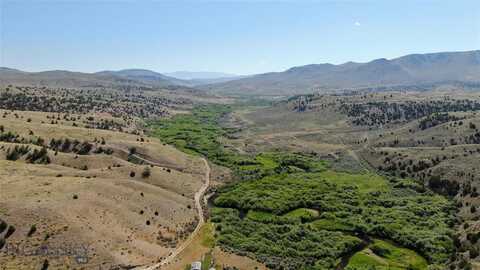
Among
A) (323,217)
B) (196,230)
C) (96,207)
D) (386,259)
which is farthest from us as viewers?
(323,217)

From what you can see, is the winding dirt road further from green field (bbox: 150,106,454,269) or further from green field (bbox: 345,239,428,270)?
green field (bbox: 345,239,428,270)

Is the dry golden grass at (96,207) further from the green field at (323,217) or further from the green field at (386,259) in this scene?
the green field at (386,259)

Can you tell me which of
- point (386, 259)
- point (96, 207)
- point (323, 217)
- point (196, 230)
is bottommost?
point (386, 259)

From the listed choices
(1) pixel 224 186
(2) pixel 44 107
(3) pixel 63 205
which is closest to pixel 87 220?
(3) pixel 63 205

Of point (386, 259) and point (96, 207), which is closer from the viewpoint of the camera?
point (386, 259)

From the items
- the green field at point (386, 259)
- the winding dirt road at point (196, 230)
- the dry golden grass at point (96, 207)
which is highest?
the dry golden grass at point (96, 207)

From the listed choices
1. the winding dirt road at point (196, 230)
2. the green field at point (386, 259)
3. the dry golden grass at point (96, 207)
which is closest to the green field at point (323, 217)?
the green field at point (386, 259)

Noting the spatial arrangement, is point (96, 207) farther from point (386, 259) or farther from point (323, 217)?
point (386, 259)

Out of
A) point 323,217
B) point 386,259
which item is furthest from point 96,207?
point 386,259

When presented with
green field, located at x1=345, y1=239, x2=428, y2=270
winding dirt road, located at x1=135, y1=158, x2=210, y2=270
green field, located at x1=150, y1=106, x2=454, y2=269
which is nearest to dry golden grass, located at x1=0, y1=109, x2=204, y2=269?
winding dirt road, located at x1=135, y1=158, x2=210, y2=270
